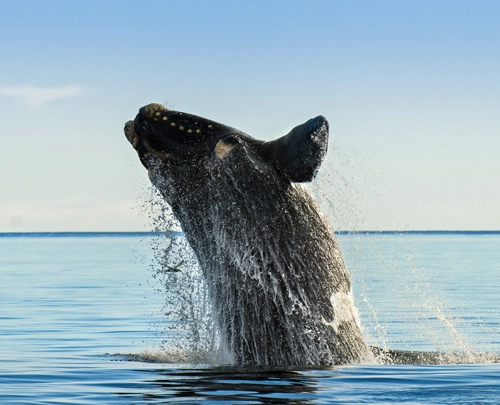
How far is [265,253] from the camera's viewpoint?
11.0 m

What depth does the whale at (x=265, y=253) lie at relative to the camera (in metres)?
11.0

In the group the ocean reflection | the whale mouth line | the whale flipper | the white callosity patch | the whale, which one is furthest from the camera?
the whale mouth line

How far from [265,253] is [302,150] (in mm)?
1431

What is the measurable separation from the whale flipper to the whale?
0.11 feet

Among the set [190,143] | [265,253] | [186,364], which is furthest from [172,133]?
[186,364]

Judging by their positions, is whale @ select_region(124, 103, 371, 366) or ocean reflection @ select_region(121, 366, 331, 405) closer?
ocean reflection @ select_region(121, 366, 331, 405)

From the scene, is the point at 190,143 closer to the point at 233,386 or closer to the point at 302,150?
the point at 302,150

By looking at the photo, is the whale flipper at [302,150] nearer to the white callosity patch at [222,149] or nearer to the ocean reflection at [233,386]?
the white callosity patch at [222,149]

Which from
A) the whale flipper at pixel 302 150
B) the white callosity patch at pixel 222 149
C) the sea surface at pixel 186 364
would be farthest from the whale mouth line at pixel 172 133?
the sea surface at pixel 186 364

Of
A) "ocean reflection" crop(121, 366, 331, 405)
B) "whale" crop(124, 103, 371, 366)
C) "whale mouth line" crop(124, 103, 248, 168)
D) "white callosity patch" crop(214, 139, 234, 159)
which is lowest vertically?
"ocean reflection" crop(121, 366, 331, 405)

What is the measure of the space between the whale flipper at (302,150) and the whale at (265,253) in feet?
0.11

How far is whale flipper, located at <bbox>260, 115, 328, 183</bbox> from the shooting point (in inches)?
403

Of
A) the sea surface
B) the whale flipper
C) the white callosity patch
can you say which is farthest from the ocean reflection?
the white callosity patch

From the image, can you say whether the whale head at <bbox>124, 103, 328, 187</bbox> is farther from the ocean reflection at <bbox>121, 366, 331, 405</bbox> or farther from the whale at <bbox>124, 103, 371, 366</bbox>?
the ocean reflection at <bbox>121, 366, 331, 405</bbox>
